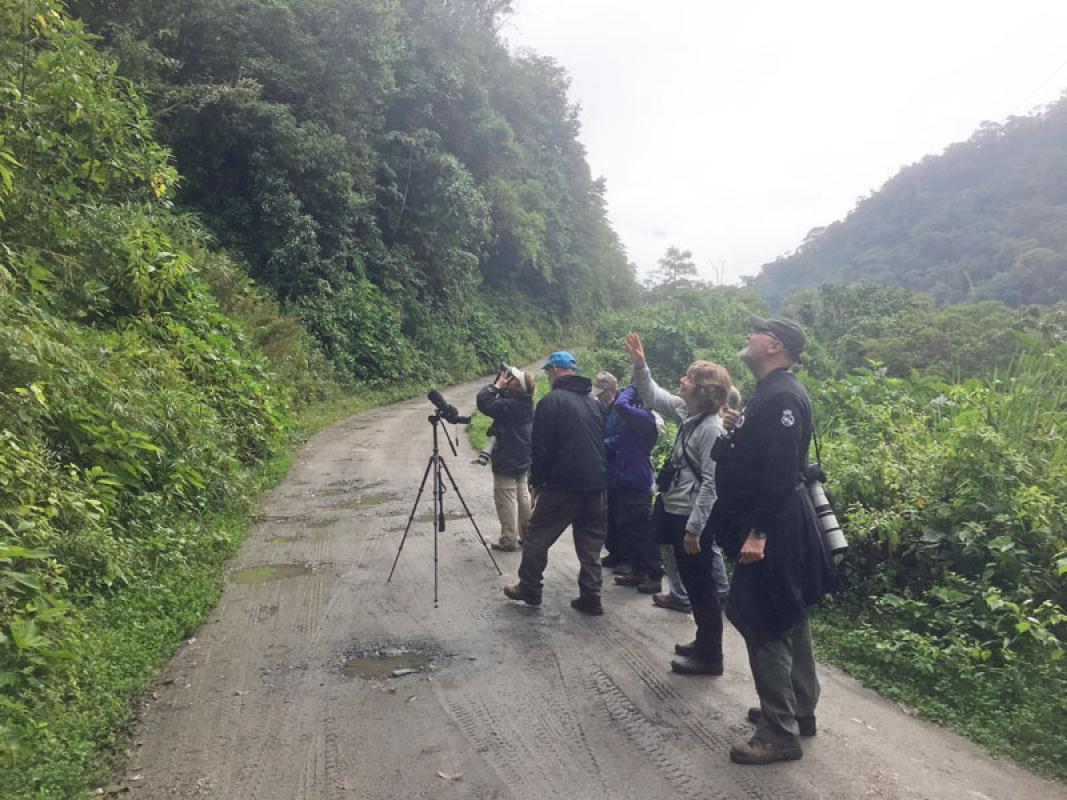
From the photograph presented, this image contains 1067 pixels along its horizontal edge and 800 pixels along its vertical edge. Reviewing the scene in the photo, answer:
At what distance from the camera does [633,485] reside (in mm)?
6090

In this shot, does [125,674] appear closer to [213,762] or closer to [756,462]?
[213,762]

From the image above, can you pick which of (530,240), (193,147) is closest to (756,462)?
(193,147)

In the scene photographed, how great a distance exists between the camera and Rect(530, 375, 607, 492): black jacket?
5195 mm

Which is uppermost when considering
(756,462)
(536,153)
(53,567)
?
(536,153)

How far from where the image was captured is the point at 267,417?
1066 cm

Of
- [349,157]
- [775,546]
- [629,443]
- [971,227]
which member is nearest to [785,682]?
[775,546]

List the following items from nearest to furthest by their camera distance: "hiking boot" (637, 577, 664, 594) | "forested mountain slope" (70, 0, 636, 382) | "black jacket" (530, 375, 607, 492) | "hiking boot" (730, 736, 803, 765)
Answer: "hiking boot" (730, 736, 803, 765), "black jacket" (530, 375, 607, 492), "hiking boot" (637, 577, 664, 594), "forested mountain slope" (70, 0, 636, 382)

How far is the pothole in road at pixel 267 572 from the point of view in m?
5.86

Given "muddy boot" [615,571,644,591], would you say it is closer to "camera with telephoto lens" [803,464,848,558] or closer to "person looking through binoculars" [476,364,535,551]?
"person looking through binoculars" [476,364,535,551]

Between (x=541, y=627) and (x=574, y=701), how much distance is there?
1.06m

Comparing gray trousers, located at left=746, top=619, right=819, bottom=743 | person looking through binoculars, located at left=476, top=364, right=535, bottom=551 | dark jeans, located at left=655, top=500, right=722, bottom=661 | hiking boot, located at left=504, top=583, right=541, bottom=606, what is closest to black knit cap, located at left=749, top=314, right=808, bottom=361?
dark jeans, located at left=655, top=500, right=722, bottom=661

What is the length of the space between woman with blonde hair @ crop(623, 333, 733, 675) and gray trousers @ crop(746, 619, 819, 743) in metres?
0.70

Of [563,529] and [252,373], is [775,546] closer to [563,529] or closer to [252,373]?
[563,529]

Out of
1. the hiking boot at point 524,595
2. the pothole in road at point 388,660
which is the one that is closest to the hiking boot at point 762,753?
the pothole in road at point 388,660
